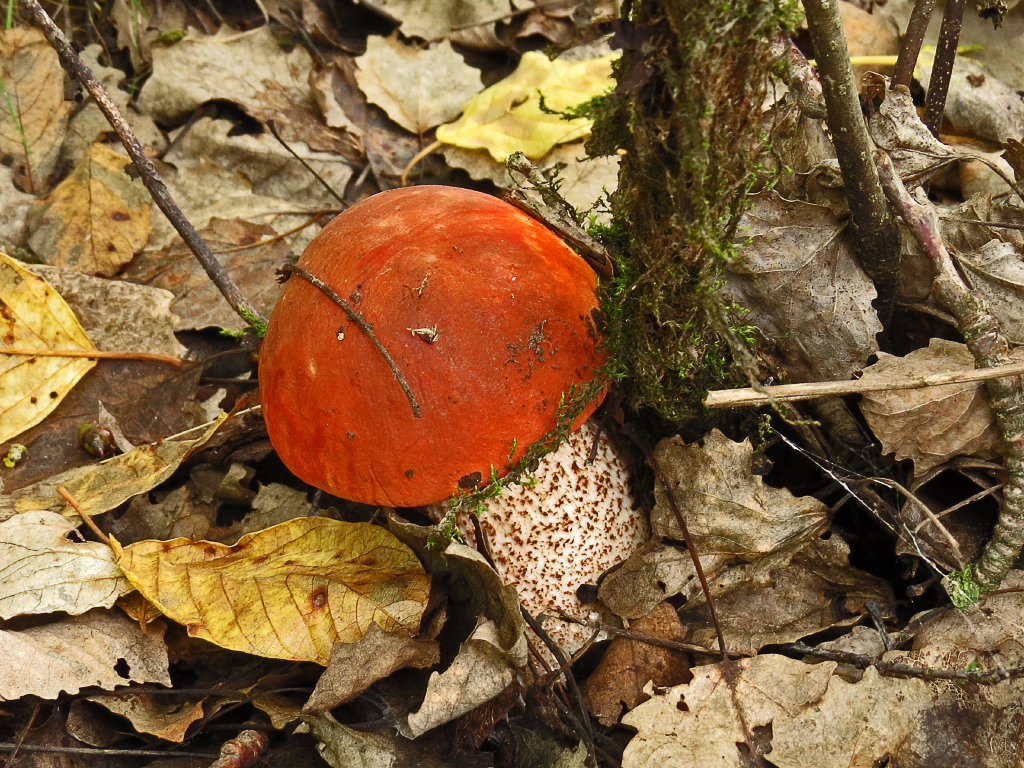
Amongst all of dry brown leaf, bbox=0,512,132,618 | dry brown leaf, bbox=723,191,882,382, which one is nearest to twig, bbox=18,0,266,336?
dry brown leaf, bbox=0,512,132,618

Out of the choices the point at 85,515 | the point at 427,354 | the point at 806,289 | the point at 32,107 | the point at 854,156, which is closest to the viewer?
the point at 427,354

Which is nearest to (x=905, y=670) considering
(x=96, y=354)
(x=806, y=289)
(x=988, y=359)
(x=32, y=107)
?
(x=988, y=359)

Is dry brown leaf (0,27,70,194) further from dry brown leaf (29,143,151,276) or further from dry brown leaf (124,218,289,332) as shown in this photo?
dry brown leaf (124,218,289,332)

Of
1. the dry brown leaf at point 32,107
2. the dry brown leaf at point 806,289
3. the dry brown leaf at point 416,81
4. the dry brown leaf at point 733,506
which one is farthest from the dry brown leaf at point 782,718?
the dry brown leaf at point 32,107

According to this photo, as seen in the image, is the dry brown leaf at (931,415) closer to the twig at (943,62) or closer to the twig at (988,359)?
the twig at (988,359)

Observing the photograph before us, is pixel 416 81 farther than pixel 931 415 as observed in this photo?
Yes

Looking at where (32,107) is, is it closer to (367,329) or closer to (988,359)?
(367,329)
